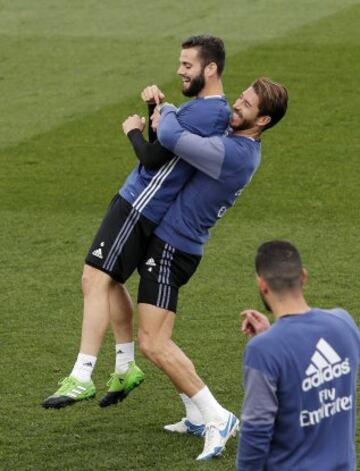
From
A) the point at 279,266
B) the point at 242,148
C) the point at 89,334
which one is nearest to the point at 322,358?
the point at 279,266

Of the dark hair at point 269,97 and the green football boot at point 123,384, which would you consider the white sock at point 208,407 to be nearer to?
the green football boot at point 123,384

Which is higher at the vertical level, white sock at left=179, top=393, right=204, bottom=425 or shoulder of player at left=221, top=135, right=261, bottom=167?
shoulder of player at left=221, top=135, right=261, bottom=167

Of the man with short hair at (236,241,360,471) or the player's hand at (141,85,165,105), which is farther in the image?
the player's hand at (141,85,165,105)

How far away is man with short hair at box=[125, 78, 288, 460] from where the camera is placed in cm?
777

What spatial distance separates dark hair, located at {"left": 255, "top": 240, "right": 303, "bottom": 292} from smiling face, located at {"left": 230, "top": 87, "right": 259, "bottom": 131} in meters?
2.44

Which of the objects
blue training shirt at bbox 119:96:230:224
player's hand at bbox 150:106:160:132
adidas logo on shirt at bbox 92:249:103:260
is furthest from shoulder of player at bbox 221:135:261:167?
adidas logo on shirt at bbox 92:249:103:260

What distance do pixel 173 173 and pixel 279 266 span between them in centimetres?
281

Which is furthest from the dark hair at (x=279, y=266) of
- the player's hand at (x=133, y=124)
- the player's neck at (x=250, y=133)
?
the player's hand at (x=133, y=124)

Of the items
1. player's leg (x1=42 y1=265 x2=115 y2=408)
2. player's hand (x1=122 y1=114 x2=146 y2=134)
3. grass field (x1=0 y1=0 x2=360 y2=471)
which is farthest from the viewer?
grass field (x1=0 y1=0 x2=360 y2=471)

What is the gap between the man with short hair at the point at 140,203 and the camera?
26.1ft

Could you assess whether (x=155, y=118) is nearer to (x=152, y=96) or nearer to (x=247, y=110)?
(x=152, y=96)

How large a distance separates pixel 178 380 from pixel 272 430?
2.86 metres

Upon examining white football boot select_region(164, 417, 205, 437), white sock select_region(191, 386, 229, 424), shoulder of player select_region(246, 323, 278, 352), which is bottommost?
white football boot select_region(164, 417, 205, 437)

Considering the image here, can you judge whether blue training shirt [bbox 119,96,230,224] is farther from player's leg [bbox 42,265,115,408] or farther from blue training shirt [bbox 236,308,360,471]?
blue training shirt [bbox 236,308,360,471]
